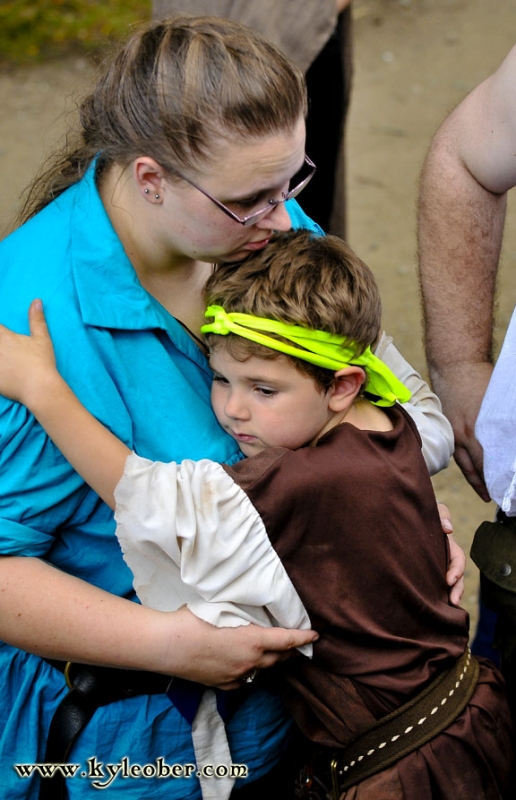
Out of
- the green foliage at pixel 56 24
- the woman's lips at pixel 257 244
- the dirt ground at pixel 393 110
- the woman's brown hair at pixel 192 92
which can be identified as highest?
the woman's brown hair at pixel 192 92

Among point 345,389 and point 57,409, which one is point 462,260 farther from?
point 57,409

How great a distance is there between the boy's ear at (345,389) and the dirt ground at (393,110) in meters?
3.16

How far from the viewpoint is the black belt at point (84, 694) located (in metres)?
2.03

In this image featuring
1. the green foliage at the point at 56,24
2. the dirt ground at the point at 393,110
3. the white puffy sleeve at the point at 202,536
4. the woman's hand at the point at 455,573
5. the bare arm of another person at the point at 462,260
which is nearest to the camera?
the white puffy sleeve at the point at 202,536

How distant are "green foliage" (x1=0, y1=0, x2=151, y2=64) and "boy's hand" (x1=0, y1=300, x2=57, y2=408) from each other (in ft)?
21.4

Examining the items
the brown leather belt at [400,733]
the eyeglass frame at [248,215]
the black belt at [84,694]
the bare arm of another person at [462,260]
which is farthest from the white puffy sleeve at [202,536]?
the bare arm of another person at [462,260]

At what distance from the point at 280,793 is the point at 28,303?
4.25 feet

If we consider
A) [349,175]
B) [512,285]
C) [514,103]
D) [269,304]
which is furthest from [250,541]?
[349,175]

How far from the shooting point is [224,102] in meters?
1.88

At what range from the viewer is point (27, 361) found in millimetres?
1832

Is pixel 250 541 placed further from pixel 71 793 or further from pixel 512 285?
pixel 512 285

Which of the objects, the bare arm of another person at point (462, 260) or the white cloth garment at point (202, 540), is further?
the bare arm of another person at point (462, 260)

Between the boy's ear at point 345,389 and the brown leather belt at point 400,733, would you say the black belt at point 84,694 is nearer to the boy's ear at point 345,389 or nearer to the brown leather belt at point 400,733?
the brown leather belt at point 400,733

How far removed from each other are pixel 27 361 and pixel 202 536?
0.46 metres
